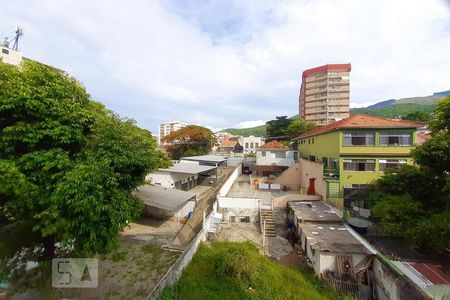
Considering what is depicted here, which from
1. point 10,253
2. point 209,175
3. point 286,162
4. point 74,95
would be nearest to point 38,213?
point 10,253

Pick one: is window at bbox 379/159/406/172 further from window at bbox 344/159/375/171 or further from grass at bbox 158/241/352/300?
grass at bbox 158/241/352/300

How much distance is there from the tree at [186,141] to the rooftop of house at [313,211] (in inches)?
1163

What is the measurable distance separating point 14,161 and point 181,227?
9968mm

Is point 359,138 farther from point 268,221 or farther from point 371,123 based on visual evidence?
point 268,221

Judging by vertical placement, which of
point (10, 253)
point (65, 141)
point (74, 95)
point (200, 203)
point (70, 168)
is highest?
point (74, 95)

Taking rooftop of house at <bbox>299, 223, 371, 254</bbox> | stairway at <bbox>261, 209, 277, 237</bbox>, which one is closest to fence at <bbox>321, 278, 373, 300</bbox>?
rooftop of house at <bbox>299, 223, 371, 254</bbox>

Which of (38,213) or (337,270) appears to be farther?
(337,270)

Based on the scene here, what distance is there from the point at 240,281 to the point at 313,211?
839 centimetres

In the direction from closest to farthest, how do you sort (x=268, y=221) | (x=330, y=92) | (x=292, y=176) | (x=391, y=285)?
(x=391, y=285) < (x=268, y=221) < (x=292, y=176) < (x=330, y=92)

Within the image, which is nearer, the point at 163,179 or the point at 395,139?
the point at 395,139

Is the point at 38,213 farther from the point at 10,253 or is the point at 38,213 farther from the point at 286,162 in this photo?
the point at 286,162

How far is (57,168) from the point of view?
5805mm

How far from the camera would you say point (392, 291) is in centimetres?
839

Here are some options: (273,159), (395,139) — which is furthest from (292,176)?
(395,139)
